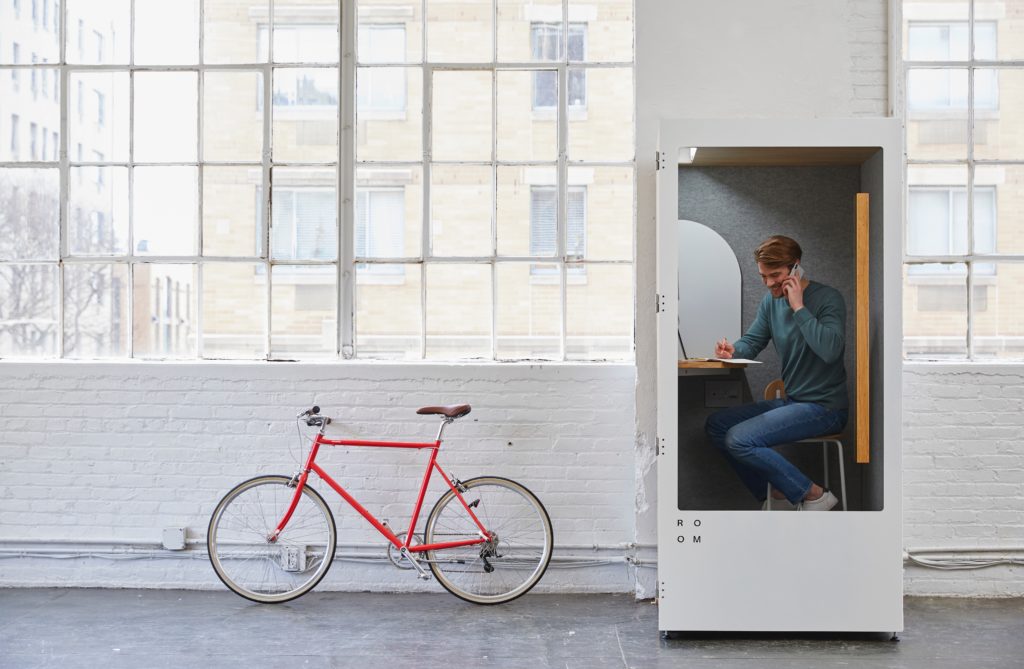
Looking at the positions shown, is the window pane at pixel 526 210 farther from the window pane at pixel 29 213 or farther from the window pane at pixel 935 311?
the window pane at pixel 29 213

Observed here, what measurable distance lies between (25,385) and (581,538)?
303 cm

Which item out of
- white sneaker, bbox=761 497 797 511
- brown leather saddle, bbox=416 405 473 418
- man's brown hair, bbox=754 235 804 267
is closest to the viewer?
white sneaker, bbox=761 497 797 511

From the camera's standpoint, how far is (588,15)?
494 cm

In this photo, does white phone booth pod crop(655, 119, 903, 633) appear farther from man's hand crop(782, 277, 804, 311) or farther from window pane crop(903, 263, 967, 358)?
window pane crop(903, 263, 967, 358)

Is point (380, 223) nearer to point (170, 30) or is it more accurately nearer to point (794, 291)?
point (170, 30)

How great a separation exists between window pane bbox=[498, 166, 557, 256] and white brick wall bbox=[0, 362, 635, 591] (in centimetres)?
66

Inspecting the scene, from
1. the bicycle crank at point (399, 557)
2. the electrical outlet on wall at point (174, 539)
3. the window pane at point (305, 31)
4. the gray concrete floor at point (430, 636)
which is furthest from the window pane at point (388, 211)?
the gray concrete floor at point (430, 636)

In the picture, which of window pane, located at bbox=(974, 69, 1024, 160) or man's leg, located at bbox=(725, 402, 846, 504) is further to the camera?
window pane, located at bbox=(974, 69, 1024, 160)

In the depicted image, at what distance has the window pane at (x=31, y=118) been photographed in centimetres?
510

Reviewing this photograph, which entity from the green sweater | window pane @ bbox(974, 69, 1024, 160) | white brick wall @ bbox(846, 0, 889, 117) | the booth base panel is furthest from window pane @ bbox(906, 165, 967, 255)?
the booth base panel

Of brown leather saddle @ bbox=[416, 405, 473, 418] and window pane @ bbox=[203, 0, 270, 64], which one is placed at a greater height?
window pane @ bbox=[203, 0, 270, 64]

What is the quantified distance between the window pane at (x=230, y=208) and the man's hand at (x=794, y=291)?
8.97 feet

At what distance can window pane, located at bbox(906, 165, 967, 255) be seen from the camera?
4852 millimetres

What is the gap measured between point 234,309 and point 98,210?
926 millimetres
